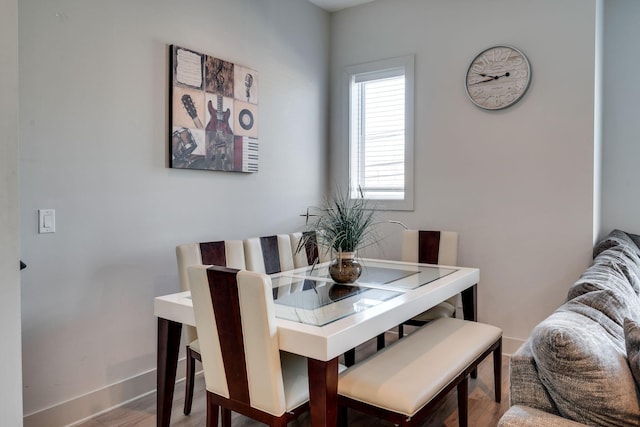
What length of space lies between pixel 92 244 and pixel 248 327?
1.30 meters

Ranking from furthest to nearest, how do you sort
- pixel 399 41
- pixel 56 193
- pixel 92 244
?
pixel 399 41 < pixel 92 244 < pixel 56 193

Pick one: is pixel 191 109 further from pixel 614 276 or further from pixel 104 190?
pixel 614 276

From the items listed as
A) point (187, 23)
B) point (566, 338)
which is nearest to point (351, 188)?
point (187, 23)

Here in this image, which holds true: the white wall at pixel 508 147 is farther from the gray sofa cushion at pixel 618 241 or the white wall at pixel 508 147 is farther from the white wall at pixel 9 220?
the white wall at pixel 9 220

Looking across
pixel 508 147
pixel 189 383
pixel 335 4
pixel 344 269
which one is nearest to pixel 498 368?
pixel 344 269

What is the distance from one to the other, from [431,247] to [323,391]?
6.02 ft

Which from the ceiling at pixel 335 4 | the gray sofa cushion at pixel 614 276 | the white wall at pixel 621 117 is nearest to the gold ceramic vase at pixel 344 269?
the gray sofa cushion at pixel 614 276

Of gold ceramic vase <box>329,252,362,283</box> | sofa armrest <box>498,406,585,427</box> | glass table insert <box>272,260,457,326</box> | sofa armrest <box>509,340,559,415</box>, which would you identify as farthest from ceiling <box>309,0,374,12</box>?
sofa armrest <box>498,406,585,427</box>

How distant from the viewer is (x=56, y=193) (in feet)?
7.41

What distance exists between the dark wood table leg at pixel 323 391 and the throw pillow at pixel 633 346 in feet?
2.80

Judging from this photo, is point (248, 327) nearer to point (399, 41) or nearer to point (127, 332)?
point (127, 332)

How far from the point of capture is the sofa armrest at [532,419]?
1183 millimetres

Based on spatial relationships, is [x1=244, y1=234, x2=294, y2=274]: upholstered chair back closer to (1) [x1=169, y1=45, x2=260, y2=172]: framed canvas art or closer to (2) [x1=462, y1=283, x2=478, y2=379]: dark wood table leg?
(1) [x1=169, y1=45, x2=260, y2=172]: framed canvas art

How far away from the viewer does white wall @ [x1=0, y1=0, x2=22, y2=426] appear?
5.33ft
